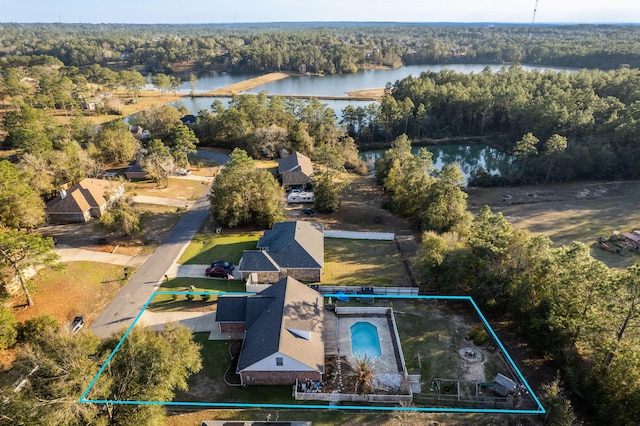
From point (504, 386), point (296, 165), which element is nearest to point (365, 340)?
point (504, 386)

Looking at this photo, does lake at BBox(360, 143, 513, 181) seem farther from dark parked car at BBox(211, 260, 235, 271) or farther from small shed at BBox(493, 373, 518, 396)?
small shed at BBox(493, 373, 518, 396)

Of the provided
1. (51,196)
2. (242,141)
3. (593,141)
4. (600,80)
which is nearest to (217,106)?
(242,141)

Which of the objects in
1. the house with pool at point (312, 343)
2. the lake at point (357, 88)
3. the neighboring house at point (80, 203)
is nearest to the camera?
the house with pool at point (312, 343)

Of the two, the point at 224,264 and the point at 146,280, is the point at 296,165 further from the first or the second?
the point at 146,280

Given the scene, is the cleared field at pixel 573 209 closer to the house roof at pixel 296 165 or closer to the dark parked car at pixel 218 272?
the house roof at pixel 296 165

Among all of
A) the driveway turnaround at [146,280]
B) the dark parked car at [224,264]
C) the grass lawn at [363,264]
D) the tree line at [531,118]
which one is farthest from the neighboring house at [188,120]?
the grass lawn at [363,264]
